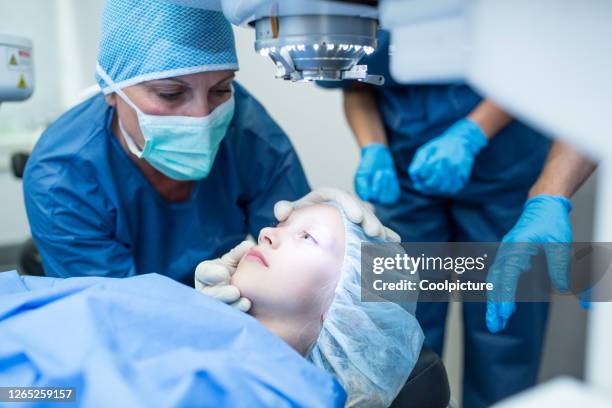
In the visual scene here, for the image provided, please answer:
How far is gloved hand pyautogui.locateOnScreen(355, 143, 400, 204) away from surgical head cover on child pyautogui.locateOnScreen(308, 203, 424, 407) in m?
0.43

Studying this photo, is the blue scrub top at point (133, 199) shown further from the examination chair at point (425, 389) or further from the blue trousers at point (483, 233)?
the examination chair at point (425, 389)

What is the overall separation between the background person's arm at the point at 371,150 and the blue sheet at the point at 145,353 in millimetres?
620

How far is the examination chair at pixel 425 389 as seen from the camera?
38.6 inches

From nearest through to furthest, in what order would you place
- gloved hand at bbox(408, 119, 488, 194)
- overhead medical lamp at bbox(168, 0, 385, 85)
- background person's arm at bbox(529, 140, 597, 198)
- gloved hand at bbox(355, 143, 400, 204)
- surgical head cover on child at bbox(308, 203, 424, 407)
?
1. overhead medical lamp at bbox(168, 0, 385, 85)
2. surgical head cover on child at bbox(308, 203, 424, 407)
3. background person's arm at bbox(529, 140, 597, 198)
4. gloved hand at bbox(408, 119, 488, 194)
5. gloved hand at bbox(355, 143, 400, 204)

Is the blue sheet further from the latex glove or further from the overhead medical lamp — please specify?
the overhead medical lamp

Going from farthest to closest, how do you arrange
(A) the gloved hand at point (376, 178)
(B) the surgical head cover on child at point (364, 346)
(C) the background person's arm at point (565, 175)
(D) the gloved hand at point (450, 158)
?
(A) the gloved hand at point (376, 178) < (D) the gloved hand at point (450, 158) < (C) the background person's arm at point (565, 175) < (B) the surgical head cover on child at point (364, 346)

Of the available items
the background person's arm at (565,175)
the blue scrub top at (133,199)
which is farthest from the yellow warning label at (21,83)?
the background person's arm at (565,175)

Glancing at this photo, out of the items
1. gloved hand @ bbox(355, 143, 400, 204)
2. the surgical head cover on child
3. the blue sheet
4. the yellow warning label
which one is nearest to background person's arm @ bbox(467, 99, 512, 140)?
gloved hand @ bbox(355, 143, 400, 204)

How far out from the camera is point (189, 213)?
132 cm

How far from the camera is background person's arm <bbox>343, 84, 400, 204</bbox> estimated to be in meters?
1.39

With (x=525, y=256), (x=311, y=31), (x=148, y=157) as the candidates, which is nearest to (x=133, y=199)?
(x=148, y=157)

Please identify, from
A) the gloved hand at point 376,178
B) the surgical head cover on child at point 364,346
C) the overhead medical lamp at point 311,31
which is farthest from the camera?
the gloved hand at point 376,178

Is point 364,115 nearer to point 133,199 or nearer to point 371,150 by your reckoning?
point 371,150

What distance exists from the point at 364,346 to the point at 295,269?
0.19m
